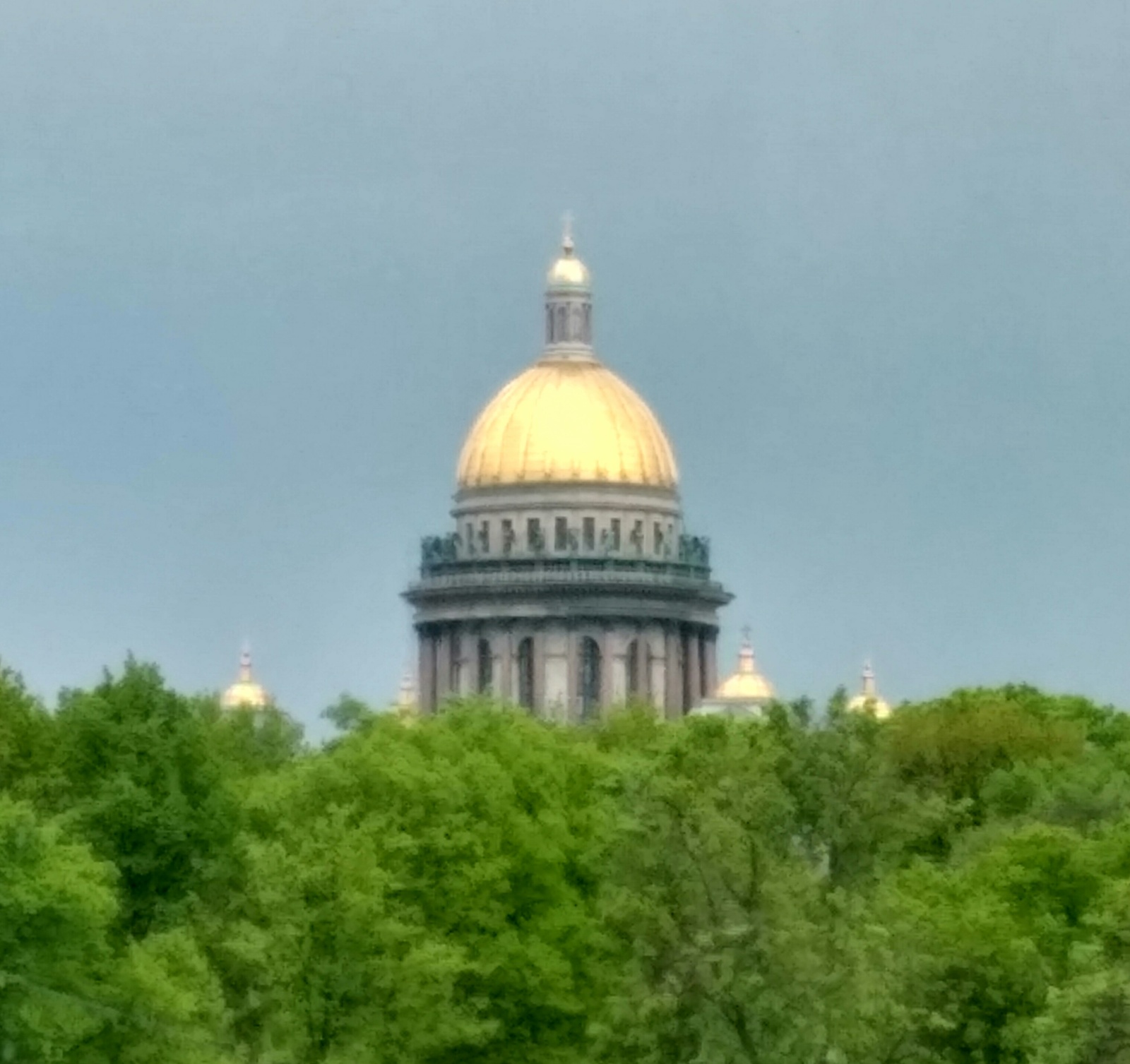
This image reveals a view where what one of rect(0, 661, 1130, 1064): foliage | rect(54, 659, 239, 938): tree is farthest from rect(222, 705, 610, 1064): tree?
rect(54, 659, 239, 938): tree

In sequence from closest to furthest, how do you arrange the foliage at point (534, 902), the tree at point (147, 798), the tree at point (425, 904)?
1. the foliage at point (534, 902)
2. the tree at point (425, 904)
3. the tree at point (147, 798)

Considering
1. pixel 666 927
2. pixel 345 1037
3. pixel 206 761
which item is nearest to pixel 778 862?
pixel 666 927

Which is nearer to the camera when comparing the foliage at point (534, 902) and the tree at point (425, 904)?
the foliage at point (534, 902)

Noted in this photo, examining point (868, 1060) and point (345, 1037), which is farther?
point (345, 1037)

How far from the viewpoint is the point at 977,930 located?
8312 centimetres

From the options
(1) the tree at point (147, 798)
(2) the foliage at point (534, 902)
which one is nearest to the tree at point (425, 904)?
(2) the foliage at point (534, 902)

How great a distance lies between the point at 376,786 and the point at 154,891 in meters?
5.92

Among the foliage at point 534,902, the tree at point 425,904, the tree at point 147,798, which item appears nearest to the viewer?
the foliage at point 534,902

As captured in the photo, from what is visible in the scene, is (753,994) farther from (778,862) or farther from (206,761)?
(206,761)

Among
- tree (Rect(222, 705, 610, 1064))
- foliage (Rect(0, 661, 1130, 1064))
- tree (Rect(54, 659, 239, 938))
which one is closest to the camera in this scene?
foliage (Rect(0, 661, 1130, 1064))

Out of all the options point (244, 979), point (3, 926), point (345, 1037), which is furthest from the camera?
point (244, 979)

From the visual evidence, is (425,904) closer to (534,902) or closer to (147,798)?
(534,902)

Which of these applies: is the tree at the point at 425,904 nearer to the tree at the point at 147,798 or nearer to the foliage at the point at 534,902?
the foliage at the point at 534,902

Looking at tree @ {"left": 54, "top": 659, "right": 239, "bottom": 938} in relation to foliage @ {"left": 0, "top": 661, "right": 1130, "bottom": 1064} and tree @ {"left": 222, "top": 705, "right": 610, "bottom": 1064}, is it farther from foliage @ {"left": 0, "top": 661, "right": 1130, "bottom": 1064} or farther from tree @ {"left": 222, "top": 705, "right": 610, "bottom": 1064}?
tree @ {"left": 222, "top": 705, "right": 610, "bottom": 1064}
